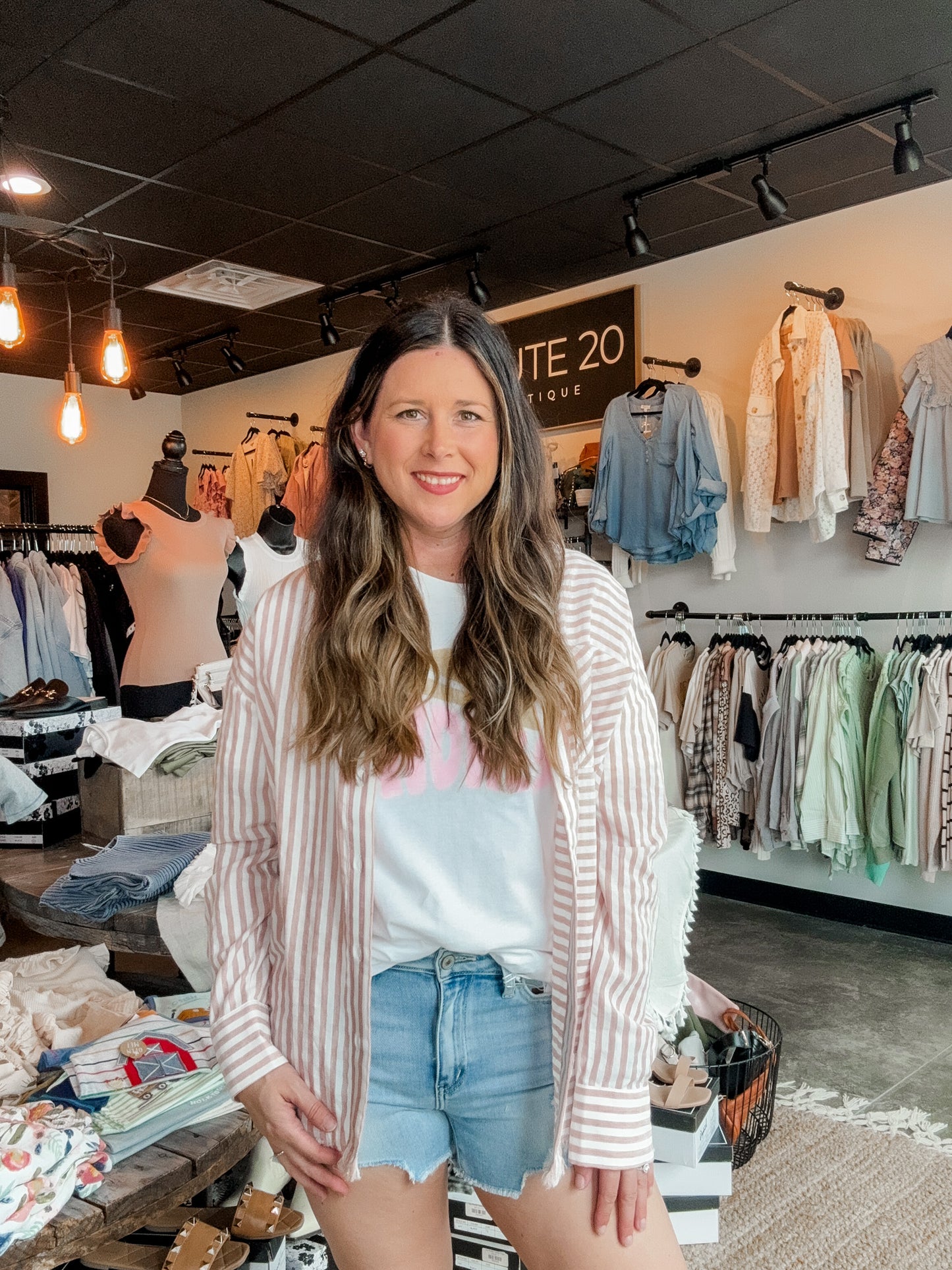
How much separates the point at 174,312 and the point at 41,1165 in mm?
5424

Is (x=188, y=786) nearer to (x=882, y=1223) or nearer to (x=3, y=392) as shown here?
(x=882, y=1223)

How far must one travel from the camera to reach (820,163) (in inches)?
161

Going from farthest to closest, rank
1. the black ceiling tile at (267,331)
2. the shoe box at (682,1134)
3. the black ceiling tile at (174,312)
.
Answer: the black ceiling tile at (267,331)
the black ceiling tile at (174,312)
the shoe box at (682,1134)

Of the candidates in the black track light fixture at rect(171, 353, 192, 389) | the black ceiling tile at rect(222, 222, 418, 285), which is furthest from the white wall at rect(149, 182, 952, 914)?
the black track light fixture at rect(171, 353, 192, 389)

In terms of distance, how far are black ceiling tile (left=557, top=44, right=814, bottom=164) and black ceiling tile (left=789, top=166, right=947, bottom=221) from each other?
2.06ft

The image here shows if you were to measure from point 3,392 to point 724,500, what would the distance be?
5344 millimetres

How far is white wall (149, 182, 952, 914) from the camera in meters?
4.38

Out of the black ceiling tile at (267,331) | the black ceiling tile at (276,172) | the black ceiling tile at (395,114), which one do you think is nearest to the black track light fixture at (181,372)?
the black ceiling tile at (267,331)

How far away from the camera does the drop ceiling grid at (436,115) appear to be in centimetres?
301

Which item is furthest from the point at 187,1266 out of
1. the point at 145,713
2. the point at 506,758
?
the point at 145,713

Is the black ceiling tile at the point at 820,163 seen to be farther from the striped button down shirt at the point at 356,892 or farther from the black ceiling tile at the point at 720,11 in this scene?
the striped button down shirt at the point at 356,892

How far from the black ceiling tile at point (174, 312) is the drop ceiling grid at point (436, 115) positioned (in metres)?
0.63

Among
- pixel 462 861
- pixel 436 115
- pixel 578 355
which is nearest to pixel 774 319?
pixel 578 355

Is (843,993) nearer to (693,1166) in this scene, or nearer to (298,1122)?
(693,1166)
